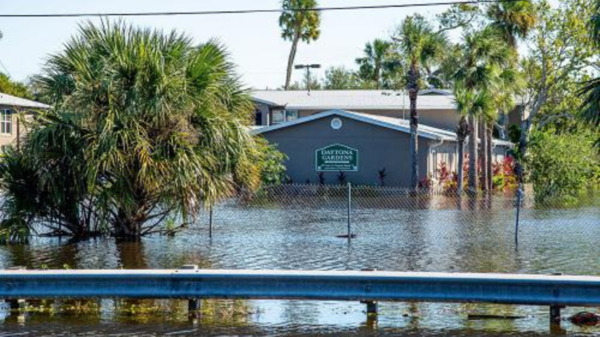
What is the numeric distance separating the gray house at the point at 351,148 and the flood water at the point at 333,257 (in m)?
11.5

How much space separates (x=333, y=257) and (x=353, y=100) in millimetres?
44870

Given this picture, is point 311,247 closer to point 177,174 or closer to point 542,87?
point 177,174

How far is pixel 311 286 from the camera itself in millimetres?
13031

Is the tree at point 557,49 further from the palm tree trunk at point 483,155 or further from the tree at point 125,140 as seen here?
the tree at point 125,140

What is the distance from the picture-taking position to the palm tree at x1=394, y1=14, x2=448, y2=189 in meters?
45.1

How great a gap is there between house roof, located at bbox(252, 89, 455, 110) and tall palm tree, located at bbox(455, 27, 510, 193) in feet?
42.5

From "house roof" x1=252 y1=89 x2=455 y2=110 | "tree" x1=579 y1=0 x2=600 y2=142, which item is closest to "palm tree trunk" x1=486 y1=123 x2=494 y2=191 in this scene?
"house roof" x1=252 y1=89 x2=455 y2=110

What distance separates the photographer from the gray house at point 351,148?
48406 millimetres

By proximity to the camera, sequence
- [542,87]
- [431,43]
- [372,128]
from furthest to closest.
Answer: [542,87] → [372,128] → [431,43]

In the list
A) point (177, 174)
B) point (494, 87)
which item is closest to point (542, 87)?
point (494, 87)

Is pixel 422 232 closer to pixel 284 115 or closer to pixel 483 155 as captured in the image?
pixel 483 155

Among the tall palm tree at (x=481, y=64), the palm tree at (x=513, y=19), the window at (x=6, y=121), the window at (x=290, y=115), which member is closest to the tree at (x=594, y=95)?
the tall palm tree at (x=481, y=64)

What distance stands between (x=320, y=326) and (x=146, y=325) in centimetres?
216

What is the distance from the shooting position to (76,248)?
21.0 meters
